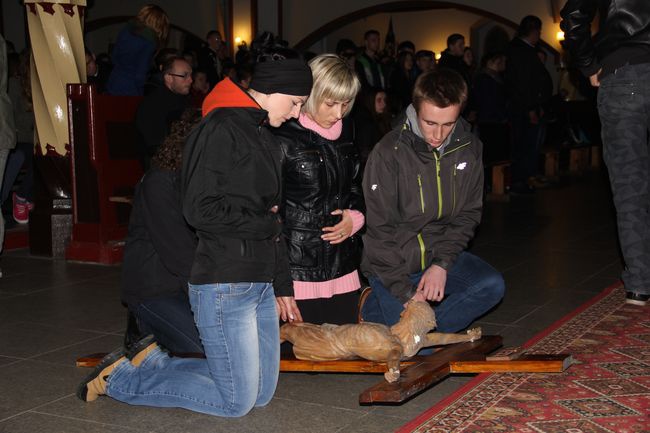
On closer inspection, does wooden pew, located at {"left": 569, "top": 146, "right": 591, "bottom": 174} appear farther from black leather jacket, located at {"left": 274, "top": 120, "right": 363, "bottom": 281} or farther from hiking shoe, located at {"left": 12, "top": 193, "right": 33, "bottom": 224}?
black leather jacket, located at {"left": 274, "top": 120, "right": 363, "bottom": 281}

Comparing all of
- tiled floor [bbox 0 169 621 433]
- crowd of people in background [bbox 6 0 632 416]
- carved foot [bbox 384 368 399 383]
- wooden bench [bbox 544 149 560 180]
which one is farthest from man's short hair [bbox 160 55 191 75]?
wooden bench [bbox 544 149 560 180]

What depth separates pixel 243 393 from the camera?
345cm

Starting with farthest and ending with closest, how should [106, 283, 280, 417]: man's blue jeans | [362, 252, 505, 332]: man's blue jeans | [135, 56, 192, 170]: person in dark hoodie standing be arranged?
[135, 56, 192, 170]: person in dark hoodie standing → [362, 252, 505, 332]: man's blue jeans → [106, 283, 280, 417]: man's blue jeans

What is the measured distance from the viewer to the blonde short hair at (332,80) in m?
Result: 3.89

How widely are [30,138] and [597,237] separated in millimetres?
5248

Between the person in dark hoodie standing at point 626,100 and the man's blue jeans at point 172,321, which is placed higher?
the person in dark hoodie standing at point 626,100

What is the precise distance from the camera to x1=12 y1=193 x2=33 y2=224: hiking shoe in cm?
834

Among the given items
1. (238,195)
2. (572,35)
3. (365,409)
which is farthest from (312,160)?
(572,35)

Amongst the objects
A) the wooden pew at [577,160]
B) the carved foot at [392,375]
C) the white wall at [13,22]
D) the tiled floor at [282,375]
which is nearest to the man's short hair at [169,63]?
the tiled floor at [282,375]

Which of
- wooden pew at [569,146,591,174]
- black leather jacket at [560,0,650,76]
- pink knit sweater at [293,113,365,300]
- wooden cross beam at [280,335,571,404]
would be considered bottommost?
wooden pew at [569,146,591,174]

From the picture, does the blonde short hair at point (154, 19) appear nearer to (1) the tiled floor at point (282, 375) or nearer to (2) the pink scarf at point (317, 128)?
(1) the tiled floor at point (282, 375)

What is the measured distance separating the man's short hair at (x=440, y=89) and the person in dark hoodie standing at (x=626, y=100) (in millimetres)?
1442

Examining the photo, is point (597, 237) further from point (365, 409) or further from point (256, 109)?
point (256, 109)

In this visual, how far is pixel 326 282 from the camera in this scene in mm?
4168
